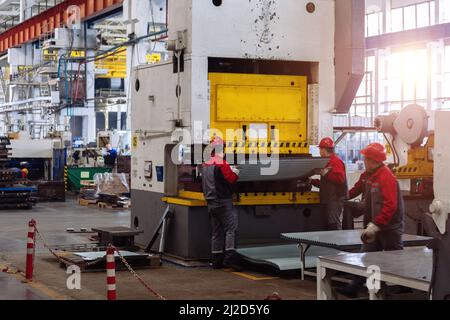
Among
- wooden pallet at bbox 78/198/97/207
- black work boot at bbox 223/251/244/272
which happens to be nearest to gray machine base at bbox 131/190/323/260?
black work boot at bbox 223/251/244/272

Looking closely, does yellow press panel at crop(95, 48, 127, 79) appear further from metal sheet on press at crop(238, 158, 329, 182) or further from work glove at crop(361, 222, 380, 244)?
work glove at crop(361, 222, 380, 244)

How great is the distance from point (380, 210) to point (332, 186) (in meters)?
2.75

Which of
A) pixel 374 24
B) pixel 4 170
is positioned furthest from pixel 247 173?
pixel 374 24

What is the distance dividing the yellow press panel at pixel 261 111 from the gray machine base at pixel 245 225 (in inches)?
34.0

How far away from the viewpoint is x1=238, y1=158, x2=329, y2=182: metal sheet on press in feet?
32.3

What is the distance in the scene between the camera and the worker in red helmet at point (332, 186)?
395 inches

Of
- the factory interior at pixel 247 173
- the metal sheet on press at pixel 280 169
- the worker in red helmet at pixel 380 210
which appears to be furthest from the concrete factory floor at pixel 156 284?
the metal sheet on press at pixel 280 169

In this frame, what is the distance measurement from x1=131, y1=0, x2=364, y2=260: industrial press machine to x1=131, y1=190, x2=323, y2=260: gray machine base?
0.05 ft

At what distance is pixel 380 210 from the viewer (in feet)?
24.3
